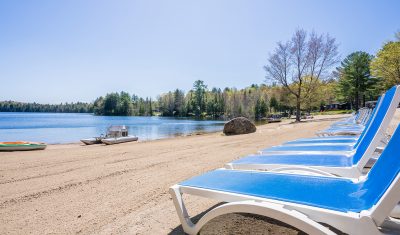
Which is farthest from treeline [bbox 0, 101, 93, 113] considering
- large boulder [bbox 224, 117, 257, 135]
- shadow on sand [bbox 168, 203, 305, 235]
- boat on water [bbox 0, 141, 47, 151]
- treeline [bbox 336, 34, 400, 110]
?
shadow on sand [bbox 168, 203, 305, 235]

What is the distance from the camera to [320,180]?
1989 mm

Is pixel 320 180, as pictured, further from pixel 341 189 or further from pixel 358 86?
pixel 358 86

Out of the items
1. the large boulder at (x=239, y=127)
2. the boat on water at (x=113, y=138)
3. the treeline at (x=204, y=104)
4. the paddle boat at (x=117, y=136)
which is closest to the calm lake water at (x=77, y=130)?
the paddle boat at (x=117, y=136)

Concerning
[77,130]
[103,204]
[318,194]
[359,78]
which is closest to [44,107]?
[77,130]

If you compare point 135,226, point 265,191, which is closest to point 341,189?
point 265,191

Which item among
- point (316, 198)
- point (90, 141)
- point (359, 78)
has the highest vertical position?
point (359, 78)

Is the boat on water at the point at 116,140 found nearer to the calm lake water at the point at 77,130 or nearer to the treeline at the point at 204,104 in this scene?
the calm lake water at the point at 77,130

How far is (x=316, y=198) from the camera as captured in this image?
5.17 ft

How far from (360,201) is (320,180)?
500mm

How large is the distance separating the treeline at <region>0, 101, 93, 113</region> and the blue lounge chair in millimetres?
182689

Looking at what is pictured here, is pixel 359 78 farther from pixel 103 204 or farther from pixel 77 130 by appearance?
pixel 103 204

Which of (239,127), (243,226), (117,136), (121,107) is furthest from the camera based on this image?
(121,107)

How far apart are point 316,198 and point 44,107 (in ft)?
740

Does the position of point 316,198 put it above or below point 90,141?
above
